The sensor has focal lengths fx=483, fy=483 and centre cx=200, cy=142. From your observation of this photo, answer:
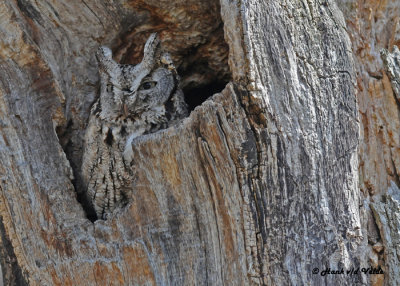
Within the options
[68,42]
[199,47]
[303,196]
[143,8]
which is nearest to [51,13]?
[68,42]

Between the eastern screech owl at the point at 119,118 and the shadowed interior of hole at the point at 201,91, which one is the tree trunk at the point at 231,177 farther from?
the shadowed interior of hole at the point at 201,91

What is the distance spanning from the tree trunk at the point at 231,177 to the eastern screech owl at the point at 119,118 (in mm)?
192

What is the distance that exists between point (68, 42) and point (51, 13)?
0.51ft

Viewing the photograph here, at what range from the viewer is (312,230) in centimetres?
172

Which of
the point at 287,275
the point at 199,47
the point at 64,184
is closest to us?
the point at 287,275

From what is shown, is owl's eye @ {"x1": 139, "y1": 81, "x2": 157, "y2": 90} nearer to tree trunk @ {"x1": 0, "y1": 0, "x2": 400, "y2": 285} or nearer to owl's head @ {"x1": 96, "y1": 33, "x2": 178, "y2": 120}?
owl's head @ {"x1": 96, "y1": 33, "x2": 178, "y2": 120}

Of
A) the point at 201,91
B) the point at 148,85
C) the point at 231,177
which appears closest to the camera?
the point at 231,177

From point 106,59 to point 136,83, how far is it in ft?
0.60

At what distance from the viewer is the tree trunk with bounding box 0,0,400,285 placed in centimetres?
173

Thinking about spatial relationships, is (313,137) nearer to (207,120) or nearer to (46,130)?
(207,120)

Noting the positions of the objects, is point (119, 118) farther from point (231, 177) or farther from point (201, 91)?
point (231, 177)

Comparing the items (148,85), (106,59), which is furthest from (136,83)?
(106,59)

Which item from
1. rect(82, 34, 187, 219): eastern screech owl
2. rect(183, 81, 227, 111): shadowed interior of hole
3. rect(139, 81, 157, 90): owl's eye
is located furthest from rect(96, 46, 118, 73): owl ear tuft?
rect(183, 81, 227, 111): shadowed interior of hole

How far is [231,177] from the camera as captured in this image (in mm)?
1748
